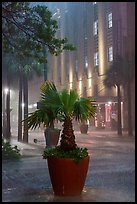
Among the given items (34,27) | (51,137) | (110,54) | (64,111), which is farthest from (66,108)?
(110,54)

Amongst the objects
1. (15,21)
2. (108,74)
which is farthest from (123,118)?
(15,21)

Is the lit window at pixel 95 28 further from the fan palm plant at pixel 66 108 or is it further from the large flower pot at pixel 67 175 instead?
the large flower pot at pixel 67 175

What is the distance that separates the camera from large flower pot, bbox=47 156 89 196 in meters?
6.87

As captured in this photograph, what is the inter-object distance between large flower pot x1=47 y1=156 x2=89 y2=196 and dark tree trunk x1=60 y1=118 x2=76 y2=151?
0.34 metres

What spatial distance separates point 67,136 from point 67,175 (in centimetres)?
77

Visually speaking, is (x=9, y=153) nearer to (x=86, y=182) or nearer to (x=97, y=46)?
(x=86, y=182)

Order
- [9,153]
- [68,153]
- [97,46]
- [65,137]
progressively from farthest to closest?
[97,46], [9,153], [65,137], [68,153]

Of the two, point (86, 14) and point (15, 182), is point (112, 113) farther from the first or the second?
point (15, 182)

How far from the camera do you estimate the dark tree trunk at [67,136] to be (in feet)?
23.3

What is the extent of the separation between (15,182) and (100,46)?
37090mm

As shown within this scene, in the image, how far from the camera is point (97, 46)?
4556 cm

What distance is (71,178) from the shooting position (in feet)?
22.6

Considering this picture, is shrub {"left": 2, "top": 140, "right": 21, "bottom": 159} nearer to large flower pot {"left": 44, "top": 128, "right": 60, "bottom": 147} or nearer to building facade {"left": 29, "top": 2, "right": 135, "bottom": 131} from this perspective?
large flower pot {"left": 44, "top": 128, "right": 60, "bottom": 147}

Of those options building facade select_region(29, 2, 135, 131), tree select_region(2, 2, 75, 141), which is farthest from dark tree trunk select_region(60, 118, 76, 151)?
building facade select_region(29, 2, 135, 131)
